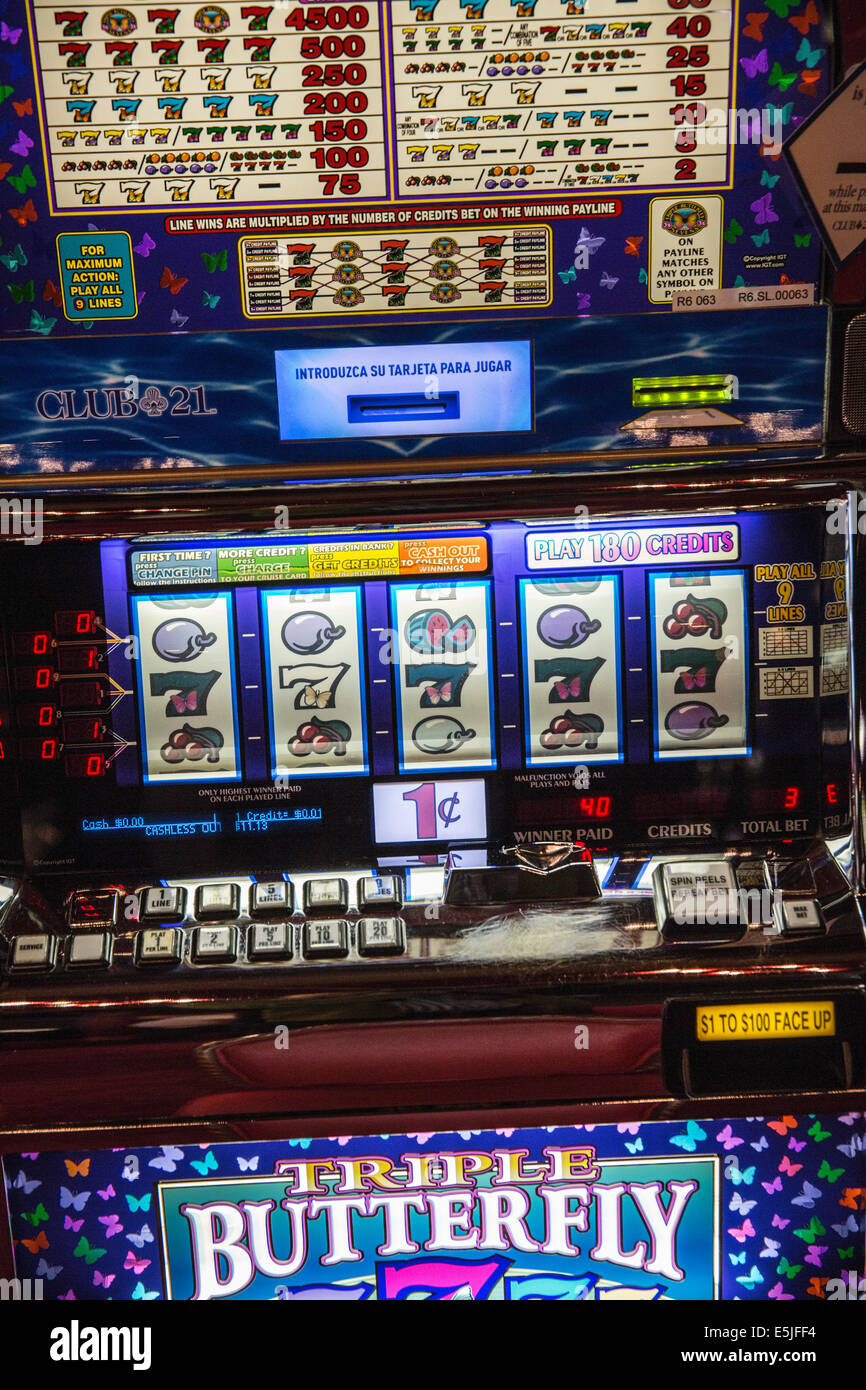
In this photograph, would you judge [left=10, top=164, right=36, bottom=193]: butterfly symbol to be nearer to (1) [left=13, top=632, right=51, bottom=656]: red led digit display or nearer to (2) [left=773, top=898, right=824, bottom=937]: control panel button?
(1) [left=13, top=632, right=51, bottom=656]: red led digit display

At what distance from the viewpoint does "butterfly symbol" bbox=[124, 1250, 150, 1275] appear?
91.1 inches

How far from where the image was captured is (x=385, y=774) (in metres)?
2.37

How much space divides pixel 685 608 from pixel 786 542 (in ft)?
0.75

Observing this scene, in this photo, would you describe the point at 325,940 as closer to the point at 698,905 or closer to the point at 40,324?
the point at 698,905

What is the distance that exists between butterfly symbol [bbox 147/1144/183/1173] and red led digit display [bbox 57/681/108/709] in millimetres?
849

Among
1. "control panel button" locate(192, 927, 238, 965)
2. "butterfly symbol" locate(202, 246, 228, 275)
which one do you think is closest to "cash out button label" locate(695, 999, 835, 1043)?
"control panel button" locate(192, 927, 238, 965)

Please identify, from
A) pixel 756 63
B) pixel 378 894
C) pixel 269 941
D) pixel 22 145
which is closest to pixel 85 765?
pixel 269 941

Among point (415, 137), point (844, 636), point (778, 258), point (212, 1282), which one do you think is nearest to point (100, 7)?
point (415, 137)

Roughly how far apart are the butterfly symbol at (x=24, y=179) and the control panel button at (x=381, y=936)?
56.3 inches

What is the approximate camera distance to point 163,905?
2.20 metres

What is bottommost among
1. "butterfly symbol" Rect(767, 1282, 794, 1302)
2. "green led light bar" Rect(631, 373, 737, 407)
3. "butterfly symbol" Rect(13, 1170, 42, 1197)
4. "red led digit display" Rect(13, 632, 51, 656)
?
"butterfly symbol" Rect(767, 1282, 794, 1302)

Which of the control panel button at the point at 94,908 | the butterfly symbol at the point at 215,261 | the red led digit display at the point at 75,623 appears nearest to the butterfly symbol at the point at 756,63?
the butterfly symbol at the point at 215,261

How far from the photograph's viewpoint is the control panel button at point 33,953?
6.95 feet
